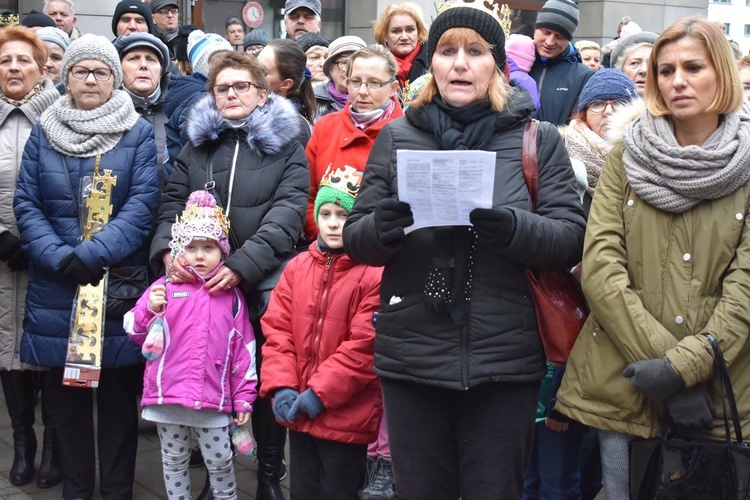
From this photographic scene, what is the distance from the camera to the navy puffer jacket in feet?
16.3

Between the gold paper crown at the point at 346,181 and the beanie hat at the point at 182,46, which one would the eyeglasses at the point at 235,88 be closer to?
the gold paper crown at the point at 346,181

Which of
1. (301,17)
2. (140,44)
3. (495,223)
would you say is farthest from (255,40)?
(495,223)

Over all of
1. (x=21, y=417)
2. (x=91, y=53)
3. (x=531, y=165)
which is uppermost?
(x=91, y=53)

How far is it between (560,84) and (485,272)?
3.43 meters

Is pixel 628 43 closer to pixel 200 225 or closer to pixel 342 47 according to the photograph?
pixel 342 47

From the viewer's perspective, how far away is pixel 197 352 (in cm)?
443

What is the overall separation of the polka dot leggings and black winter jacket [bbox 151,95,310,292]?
818 mm

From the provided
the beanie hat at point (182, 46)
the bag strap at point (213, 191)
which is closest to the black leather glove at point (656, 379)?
the bag strap at point (213, 191)

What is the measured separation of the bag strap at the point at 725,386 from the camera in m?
3.25

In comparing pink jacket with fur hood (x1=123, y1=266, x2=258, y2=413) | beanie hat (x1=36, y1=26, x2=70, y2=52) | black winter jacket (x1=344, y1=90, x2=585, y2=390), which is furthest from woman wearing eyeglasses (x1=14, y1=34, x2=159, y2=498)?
beanie hat (x1=36, y1=26, x2=70, y2=52)

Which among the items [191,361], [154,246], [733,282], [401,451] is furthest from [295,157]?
[733,282]

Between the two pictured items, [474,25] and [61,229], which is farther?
[61,229]

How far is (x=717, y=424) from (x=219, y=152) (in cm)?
274

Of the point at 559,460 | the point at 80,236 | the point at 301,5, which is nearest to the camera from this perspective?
the point at 559,460
